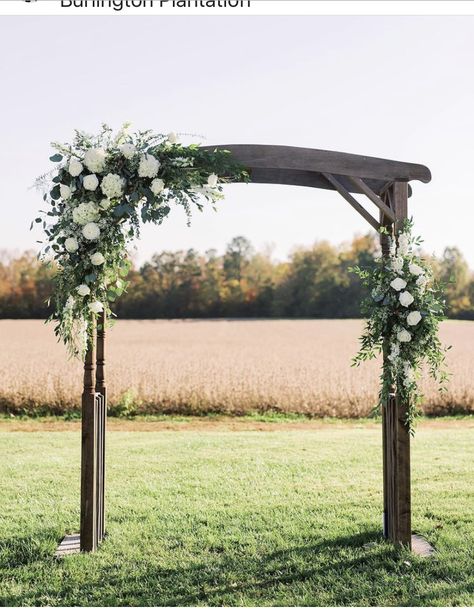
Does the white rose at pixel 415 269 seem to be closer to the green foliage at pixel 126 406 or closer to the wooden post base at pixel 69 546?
the wooden post base at pixel 69 546

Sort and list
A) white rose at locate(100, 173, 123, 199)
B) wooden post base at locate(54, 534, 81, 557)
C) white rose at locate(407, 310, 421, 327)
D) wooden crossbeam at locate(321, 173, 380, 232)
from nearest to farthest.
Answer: white rose at locate(100, 173, 123, 199) < white rose at locate(407, 310, 421, 327) < wooden post base at locate(54, 534, 81, 557) < wooden crossbeam at locate(321, 173, 380, 232)

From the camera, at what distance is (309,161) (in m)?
5.24

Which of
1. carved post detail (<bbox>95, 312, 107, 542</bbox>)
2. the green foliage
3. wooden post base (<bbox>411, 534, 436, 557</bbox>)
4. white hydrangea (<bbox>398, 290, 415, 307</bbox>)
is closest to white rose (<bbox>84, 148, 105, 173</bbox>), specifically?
carved post detail (<bbox>95, 312, 107, 542</bbox>)

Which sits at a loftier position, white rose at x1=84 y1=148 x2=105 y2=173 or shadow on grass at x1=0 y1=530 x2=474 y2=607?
white rose at x1=84 y1=148 x2=105 y2=173

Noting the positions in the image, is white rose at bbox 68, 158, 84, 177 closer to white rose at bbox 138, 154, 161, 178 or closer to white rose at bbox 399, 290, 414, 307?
white rose at bbox 138, 154, 161, 178

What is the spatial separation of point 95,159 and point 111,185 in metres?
0.22

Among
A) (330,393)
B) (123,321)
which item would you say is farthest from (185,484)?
(123,321)

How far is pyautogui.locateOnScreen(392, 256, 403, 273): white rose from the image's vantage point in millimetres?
5094

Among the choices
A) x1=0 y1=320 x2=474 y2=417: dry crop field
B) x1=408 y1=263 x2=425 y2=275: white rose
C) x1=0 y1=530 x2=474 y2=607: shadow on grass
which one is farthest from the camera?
x1=0 y1=320 x2=474 y2=417: dry crop field

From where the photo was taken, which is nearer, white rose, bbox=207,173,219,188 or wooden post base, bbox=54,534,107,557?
white rose, bbox=207,173,219,188

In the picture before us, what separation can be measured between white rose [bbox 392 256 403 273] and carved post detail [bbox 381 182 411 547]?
0.24 metres

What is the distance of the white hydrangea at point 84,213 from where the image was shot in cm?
486

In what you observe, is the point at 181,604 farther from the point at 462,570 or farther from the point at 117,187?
the point at 117,187

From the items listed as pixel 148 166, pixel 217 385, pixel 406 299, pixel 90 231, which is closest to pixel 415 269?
pixel 406 299
